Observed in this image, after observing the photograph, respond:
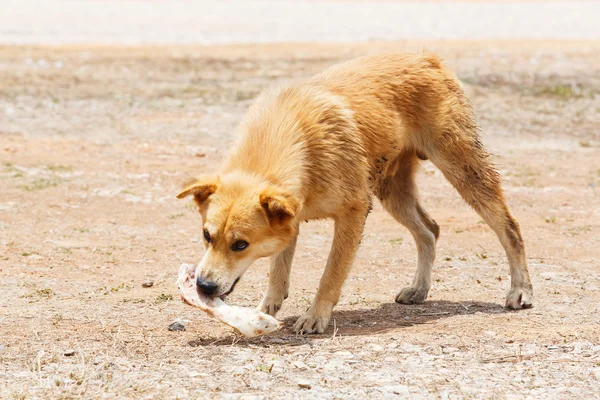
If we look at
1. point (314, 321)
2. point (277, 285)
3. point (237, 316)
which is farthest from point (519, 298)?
point (237, 316)

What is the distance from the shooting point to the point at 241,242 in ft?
20.8

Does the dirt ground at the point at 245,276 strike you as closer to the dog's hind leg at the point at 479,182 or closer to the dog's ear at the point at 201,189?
the dog's hind leg at the point at 479,182

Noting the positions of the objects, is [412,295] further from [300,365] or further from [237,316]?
[300,365]

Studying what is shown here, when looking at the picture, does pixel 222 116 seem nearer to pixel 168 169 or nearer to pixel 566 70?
pixel 168 169

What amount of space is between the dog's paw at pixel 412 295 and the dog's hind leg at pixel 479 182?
72cm

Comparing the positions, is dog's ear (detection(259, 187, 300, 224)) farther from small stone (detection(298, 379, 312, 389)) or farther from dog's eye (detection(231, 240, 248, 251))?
small stone (detection(298, 379, 312, 389))

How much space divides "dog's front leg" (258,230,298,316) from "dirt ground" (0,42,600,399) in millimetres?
217

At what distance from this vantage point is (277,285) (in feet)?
24.2

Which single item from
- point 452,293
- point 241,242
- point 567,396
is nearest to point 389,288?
point 452,293

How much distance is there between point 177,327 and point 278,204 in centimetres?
133

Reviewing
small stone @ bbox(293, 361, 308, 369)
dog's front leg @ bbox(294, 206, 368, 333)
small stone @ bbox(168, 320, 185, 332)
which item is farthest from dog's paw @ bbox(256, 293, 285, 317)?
small stone @ bbox(293, 361, 308, 369)

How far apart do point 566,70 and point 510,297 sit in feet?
48.4

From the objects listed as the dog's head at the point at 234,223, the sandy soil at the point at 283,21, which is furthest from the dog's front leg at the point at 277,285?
the sandy soil at the point at 283,21

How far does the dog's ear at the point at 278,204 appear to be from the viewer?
6247 mm
